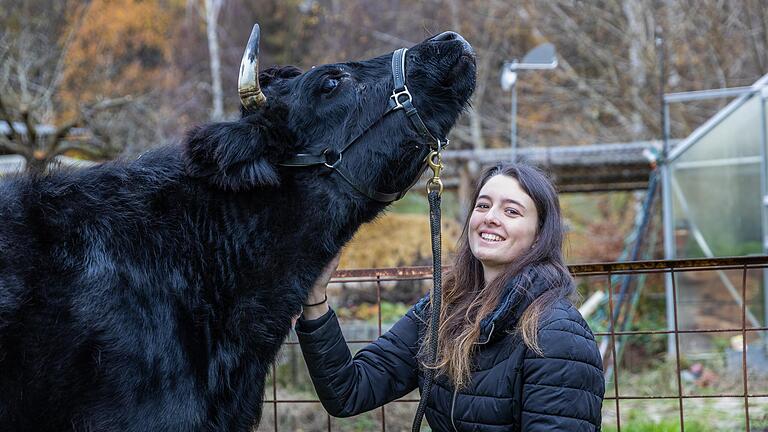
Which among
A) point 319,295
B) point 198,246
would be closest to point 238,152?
point 198,246

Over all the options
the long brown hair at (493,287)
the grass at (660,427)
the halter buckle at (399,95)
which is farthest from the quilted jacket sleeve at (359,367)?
the grass at (660,427)

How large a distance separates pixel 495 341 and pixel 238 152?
1172 mm

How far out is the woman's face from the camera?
2936mm

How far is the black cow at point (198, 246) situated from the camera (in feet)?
7.64

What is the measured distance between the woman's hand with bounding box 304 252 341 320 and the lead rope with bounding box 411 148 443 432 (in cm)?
39

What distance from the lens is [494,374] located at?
275 cm

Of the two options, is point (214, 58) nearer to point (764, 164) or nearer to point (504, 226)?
point (764, 164)

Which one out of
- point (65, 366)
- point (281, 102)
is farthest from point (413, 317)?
point (65, 366)

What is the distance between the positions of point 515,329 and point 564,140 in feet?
53.4

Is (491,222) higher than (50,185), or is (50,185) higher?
(50,185)

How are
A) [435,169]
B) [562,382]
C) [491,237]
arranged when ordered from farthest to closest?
1. [491,237]
2. [435,169]
3. [562,382]

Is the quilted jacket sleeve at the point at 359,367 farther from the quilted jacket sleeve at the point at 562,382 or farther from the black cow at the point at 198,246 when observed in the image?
the quilted jacket sleeve at the point at 562,382

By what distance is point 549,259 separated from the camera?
2.95 m

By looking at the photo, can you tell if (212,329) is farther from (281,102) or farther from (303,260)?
(281,102)
